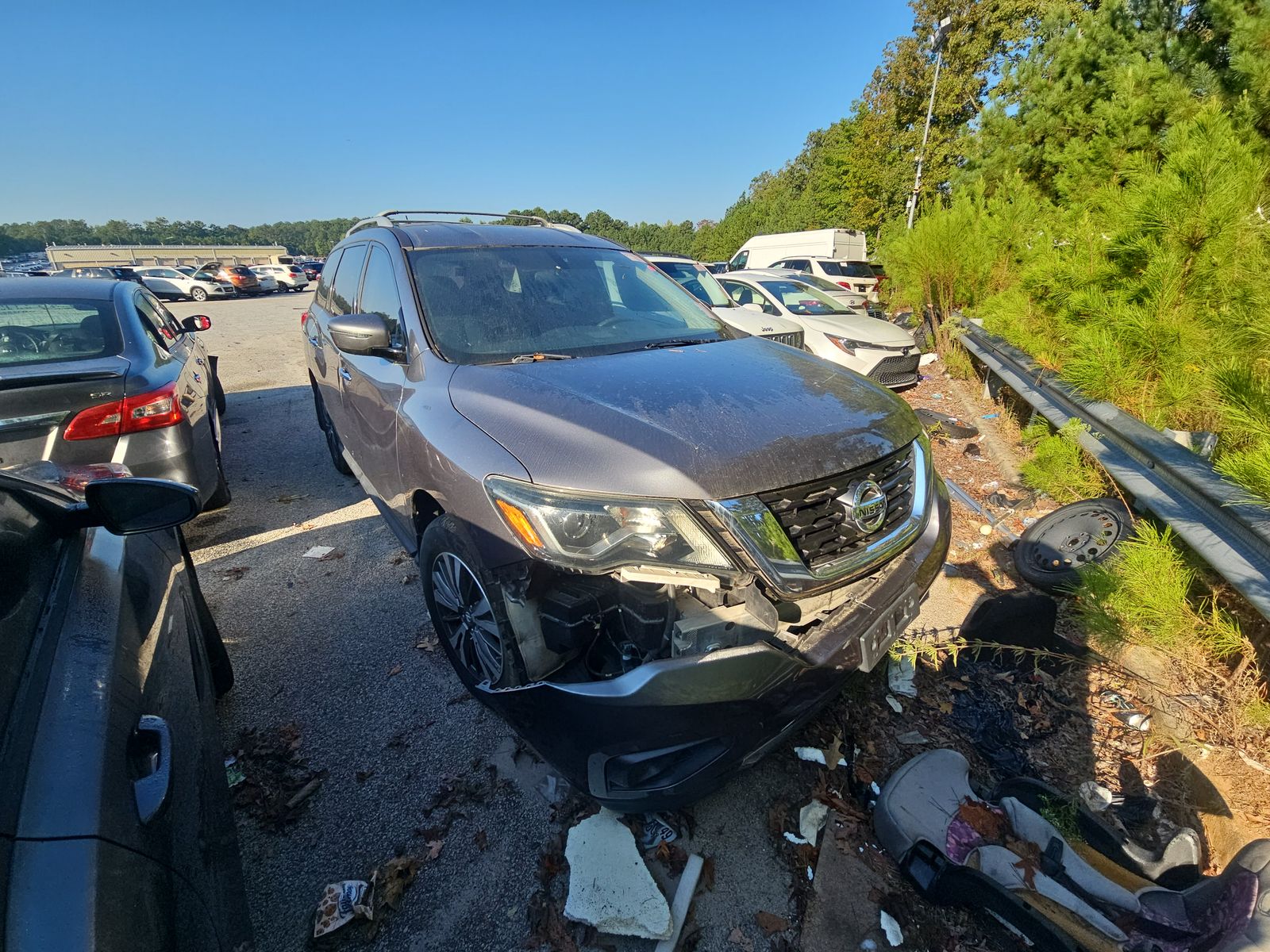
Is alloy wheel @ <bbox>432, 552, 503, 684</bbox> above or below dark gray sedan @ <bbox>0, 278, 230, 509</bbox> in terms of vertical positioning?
below

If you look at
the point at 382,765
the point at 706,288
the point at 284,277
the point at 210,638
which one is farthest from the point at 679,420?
the point at 284,277

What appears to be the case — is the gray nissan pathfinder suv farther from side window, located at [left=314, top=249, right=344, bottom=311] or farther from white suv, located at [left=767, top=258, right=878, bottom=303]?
white suv, located at [left=767, top=258, right=878, bottom=303]

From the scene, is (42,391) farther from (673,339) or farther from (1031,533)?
(1031,533)

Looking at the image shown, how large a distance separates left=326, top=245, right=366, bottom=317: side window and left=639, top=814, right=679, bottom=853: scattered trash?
10.8ft

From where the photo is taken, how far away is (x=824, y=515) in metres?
1.91

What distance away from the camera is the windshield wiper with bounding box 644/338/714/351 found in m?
2.83

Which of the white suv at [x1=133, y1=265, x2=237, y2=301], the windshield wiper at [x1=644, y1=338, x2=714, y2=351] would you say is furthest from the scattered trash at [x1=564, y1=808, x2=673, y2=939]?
the white suv at [x1=133, y1=265, x2=237, y2=301]

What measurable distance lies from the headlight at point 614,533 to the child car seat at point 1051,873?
47.1 inches

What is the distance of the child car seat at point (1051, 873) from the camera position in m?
1.52

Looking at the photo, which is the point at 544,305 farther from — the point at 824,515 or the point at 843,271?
the point at 843,271

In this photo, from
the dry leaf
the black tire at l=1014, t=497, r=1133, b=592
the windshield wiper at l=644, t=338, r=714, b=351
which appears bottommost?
the dry leaf

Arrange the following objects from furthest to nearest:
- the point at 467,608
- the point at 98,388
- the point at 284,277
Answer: the point at 284,277 → the point at 98,388 → the point at 467,608

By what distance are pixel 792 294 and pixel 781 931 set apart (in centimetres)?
901

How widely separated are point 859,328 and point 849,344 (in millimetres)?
517
